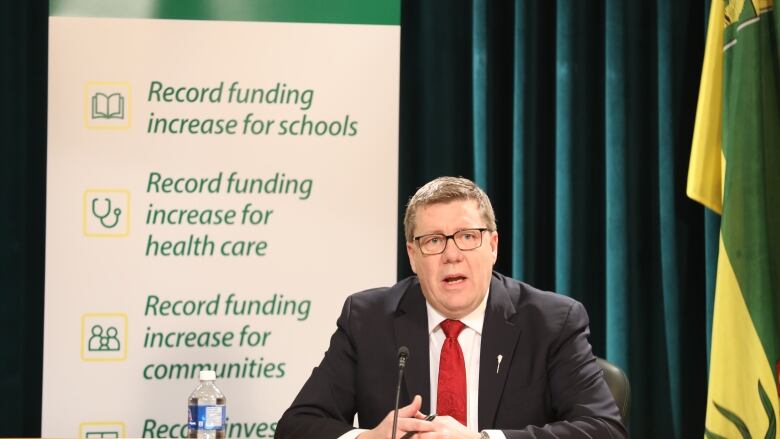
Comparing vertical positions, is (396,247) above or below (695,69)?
below

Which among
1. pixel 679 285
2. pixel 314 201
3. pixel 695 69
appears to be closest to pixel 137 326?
pixel 314 201

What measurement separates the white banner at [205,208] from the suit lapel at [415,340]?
37.5 inches

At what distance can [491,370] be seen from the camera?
271cm

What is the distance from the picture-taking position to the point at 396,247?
3.84 meters

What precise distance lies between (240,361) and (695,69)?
2.30 meters

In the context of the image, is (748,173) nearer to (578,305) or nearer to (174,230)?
(578,305)

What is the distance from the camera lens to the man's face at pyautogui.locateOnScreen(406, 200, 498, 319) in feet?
8.87

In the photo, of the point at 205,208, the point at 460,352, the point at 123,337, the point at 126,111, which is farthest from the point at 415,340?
the point at 126,111

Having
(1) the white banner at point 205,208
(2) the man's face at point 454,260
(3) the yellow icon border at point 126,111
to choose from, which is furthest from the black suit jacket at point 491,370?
(3) the yellow icon border at point 126,111

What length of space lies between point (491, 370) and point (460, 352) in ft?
0.35

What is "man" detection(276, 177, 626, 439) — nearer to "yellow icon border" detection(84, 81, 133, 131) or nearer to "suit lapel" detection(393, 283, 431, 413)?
"suit lapel" detection(393, 283, 431, 413)

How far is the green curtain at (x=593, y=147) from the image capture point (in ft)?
13.4

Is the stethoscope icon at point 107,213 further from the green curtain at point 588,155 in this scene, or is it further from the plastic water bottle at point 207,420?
the plastic water bottle at point 207,420

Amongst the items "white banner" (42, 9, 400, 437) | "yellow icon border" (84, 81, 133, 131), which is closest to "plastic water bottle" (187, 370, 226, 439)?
"white banner" (42, 9, 400, 437)
